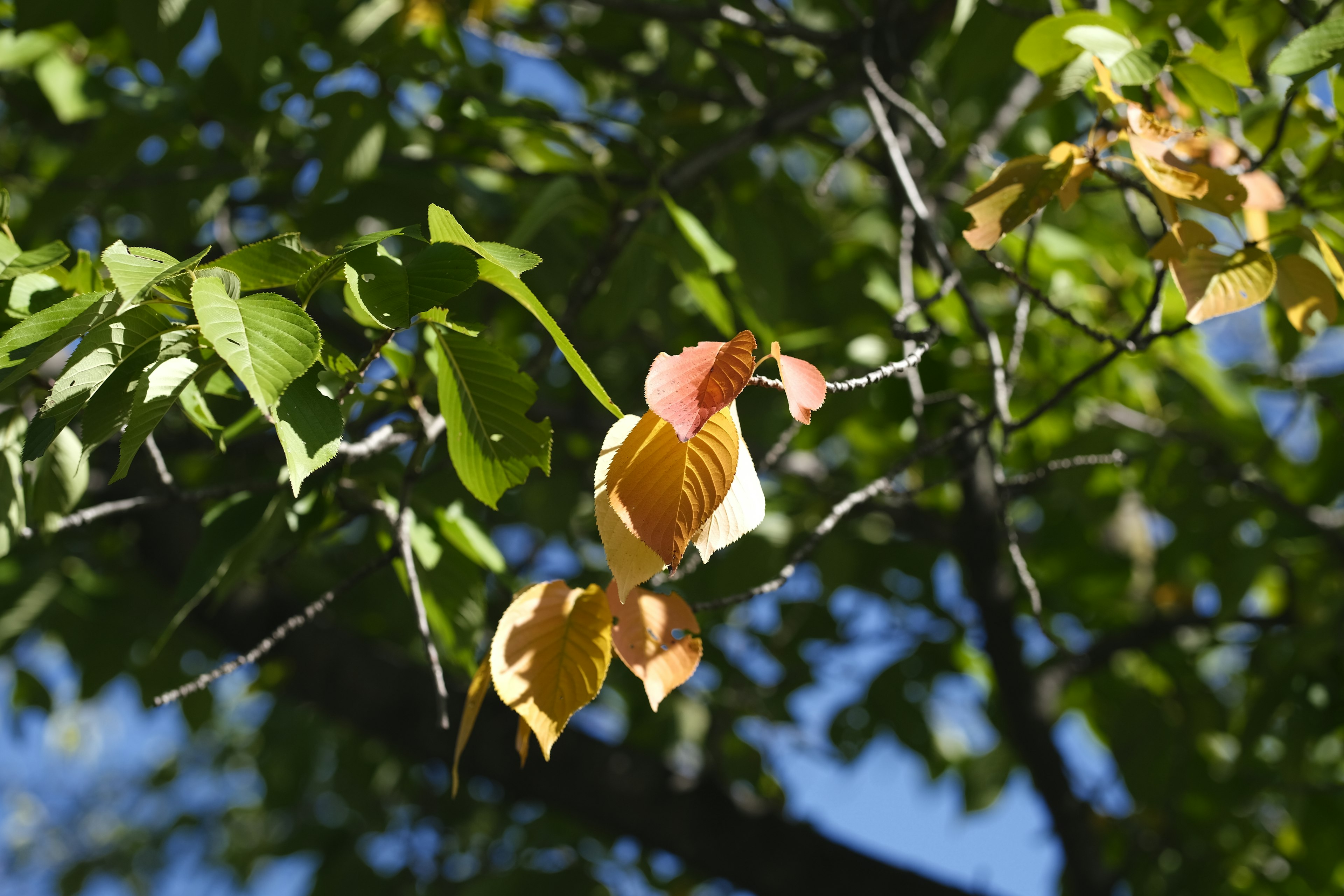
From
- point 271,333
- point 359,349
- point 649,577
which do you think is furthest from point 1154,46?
point 359,349

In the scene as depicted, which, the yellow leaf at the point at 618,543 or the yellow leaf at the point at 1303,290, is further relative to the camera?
the yellow leaf at the point at 1303,290

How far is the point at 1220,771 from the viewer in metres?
1.97

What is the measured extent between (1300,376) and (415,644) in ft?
5.68

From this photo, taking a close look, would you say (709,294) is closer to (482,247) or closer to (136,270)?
(482,247)

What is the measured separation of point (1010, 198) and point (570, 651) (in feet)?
1.66

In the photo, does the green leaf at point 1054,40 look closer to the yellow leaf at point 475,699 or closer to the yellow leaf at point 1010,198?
the yellow leaf at point 1010,198

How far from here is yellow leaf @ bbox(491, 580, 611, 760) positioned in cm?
64

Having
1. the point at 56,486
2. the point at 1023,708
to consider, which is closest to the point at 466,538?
the point at 56,486

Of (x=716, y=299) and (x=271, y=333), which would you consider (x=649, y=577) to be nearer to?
(x=271, y=333)

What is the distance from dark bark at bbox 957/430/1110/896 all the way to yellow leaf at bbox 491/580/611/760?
113 centimetres

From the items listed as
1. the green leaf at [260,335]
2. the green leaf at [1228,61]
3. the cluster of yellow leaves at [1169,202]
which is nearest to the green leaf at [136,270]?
the green leaf at [260,335]

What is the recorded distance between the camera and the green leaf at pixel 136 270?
506 mm

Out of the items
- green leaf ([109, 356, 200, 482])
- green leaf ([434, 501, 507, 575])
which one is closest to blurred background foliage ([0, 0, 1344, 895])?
green leaf ([434, 501, 507, 575])

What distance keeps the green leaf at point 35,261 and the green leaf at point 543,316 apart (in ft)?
1.11
